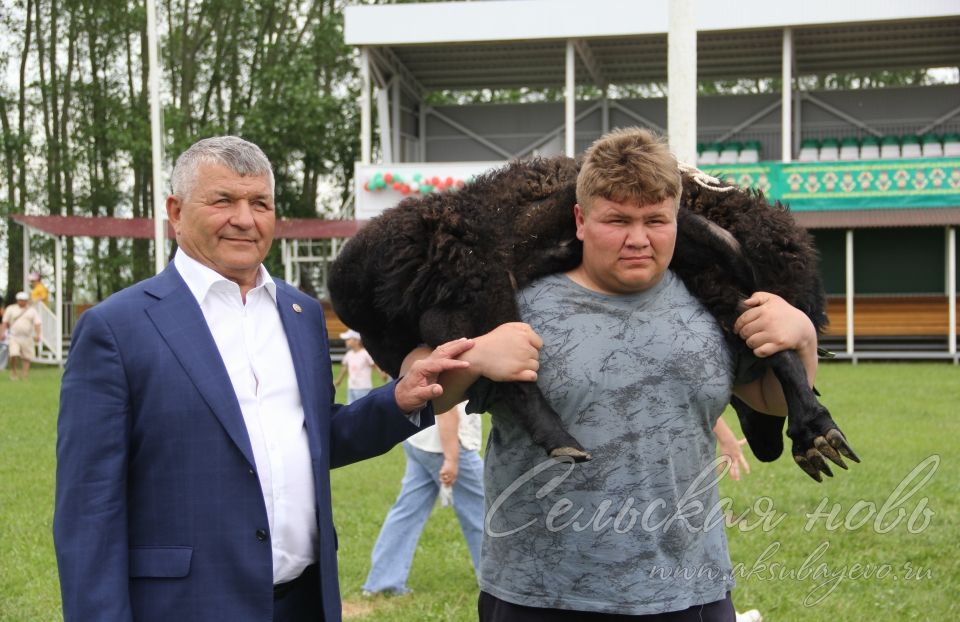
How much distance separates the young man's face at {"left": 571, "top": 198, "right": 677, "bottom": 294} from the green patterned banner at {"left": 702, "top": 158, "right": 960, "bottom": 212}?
2185 cm

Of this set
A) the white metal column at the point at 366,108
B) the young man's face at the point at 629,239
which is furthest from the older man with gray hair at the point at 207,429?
the white metal column at the point at 366,108

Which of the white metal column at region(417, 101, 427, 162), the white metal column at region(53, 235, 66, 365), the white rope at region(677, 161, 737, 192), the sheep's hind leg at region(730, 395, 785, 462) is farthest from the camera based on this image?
the white metal column at region(417, 101, 427, 162)

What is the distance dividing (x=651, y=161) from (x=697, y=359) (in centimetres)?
54

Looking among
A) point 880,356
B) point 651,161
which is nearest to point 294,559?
point 651,161

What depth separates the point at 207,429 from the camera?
256 cm

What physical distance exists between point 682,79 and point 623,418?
320 centimetres

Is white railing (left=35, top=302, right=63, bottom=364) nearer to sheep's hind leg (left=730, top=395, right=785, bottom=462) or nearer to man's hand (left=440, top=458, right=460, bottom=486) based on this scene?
man's hand (left=440, top=458, right=460, bottom=486)

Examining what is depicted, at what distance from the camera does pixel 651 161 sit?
2623 mm

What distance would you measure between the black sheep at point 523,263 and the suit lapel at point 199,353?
50cm

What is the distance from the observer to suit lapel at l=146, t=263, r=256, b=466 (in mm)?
2572

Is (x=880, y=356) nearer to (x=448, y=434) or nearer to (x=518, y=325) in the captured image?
(x=448, y=434)

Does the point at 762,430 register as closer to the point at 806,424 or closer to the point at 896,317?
the point at 806,424

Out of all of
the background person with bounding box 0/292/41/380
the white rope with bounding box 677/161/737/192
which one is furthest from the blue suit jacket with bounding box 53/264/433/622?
the background person with bounding box 0/292/41/380

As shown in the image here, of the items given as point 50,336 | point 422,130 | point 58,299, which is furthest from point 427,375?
point 422,130
